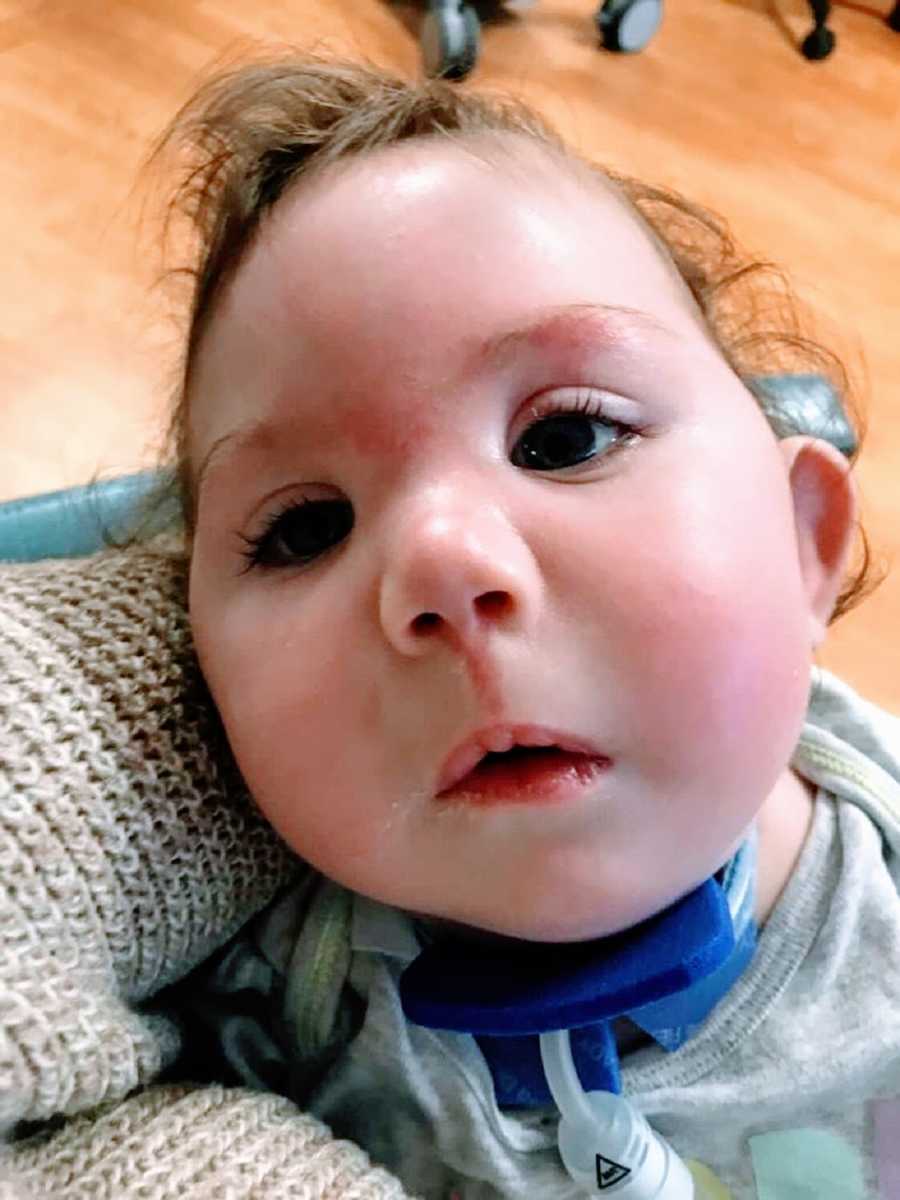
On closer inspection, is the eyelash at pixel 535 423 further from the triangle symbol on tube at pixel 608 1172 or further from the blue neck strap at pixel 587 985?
the triangle symbol on tube at pixel 608 1172

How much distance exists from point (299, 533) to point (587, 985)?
0.73ft

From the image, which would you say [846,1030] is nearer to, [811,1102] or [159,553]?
[811,1102]

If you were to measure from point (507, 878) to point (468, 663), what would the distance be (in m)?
0.09

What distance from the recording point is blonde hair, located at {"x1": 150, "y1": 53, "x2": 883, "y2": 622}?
2.05 ft

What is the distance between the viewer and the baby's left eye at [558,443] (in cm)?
54

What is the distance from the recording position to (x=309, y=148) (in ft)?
2.12

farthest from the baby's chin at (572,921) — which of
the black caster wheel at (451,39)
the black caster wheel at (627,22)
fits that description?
the black caster wheel at (627,22)

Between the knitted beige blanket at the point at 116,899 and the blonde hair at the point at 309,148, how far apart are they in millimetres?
121

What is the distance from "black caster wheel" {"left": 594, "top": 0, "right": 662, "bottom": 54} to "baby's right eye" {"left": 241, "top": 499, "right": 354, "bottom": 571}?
1.56 m

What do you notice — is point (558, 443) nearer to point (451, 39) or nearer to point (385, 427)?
point (385, 427)

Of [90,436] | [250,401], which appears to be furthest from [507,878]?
[90,436]

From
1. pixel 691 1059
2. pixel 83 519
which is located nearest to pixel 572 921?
pixel 691 1059

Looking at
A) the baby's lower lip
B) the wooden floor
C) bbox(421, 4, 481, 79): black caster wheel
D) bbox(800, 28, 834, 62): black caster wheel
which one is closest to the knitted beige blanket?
the baby's lower lip

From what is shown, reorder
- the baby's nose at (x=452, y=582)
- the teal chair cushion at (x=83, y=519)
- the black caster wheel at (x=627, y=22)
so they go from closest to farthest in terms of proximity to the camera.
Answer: the baby's nose at (x=452, y=582), the teal chair cushion at (x=83, y=519), the black caster wheel at (x=627, y=22)
